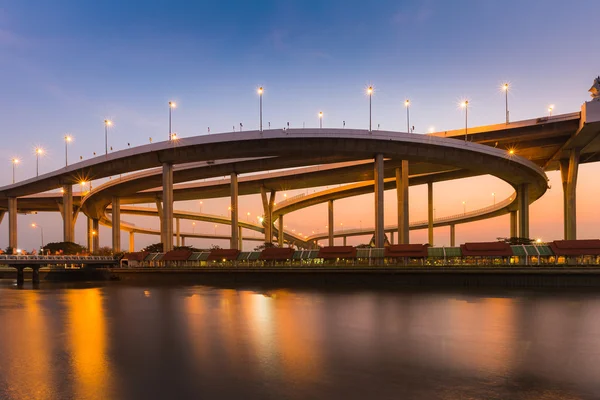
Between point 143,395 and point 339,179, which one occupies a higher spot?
point 339,179

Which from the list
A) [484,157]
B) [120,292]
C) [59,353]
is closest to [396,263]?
[484,157]

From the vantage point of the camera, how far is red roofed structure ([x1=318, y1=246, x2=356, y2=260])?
51344 mm

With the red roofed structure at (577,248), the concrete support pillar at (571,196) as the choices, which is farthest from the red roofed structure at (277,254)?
the concrete support pillar at (571,196)

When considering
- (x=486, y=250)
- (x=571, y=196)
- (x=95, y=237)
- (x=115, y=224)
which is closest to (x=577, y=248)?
(x=486, y=250)

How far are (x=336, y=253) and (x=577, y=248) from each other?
24928mm

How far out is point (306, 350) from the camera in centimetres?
1638

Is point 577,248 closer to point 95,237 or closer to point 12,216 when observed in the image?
point 12,216

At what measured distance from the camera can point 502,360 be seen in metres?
14.7

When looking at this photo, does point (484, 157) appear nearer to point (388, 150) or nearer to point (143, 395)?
point (388, 150)

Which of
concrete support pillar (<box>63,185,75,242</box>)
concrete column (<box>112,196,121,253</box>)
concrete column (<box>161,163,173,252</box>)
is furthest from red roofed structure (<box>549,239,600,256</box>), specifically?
concrete column (<box>112,196,121,253</box>)

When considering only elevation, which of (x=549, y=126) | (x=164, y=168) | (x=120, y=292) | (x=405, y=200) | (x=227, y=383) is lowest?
(x=120, y=292)

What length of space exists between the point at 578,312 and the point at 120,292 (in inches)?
1432

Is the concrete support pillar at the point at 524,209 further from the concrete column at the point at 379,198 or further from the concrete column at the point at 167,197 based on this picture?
the concrete column at the point at 167,197

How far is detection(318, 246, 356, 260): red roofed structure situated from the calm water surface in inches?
817
